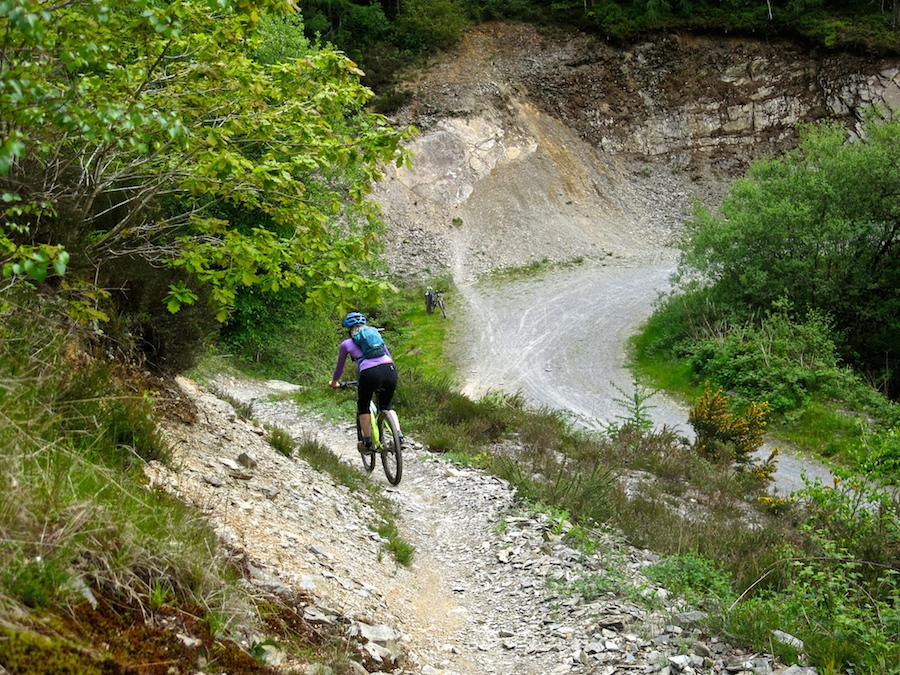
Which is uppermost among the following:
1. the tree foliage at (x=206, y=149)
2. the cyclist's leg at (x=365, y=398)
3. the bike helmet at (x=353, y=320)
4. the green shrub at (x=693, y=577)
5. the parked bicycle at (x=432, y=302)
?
the tree foliage at (x=206, y=149)

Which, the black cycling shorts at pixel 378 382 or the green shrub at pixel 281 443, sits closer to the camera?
the black cycling shorts at pixel 378 382

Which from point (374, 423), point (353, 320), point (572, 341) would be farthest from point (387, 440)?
point (572, 341)

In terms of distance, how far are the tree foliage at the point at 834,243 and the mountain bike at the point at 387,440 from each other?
58.9 feet

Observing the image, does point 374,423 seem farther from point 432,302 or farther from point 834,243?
point 432,302

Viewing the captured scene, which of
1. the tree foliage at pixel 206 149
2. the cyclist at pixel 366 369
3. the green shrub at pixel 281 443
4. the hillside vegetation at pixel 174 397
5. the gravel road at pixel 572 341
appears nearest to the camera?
the hillside vegetation at pixel 174 397

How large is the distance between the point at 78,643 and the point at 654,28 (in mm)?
49833

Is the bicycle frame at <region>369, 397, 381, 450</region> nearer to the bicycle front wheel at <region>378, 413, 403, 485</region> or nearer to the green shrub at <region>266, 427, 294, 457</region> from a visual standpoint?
the bicycle front wheel at <region>378, 413, 403, 485</region>

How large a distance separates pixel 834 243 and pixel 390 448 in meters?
20.0

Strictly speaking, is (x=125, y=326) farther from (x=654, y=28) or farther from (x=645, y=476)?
(x=654, y=28)

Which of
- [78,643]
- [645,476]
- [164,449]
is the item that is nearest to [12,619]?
[78,643]

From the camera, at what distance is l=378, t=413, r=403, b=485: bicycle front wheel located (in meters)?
8.65

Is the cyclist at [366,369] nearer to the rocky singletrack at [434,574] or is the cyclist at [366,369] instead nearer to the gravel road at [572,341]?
the rocky singletrack at [434,574]

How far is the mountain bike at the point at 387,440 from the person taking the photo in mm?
8672

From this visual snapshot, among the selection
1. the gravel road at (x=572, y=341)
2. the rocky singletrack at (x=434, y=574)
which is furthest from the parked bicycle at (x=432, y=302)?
the rocky singletrack at (x=434, y=574)
